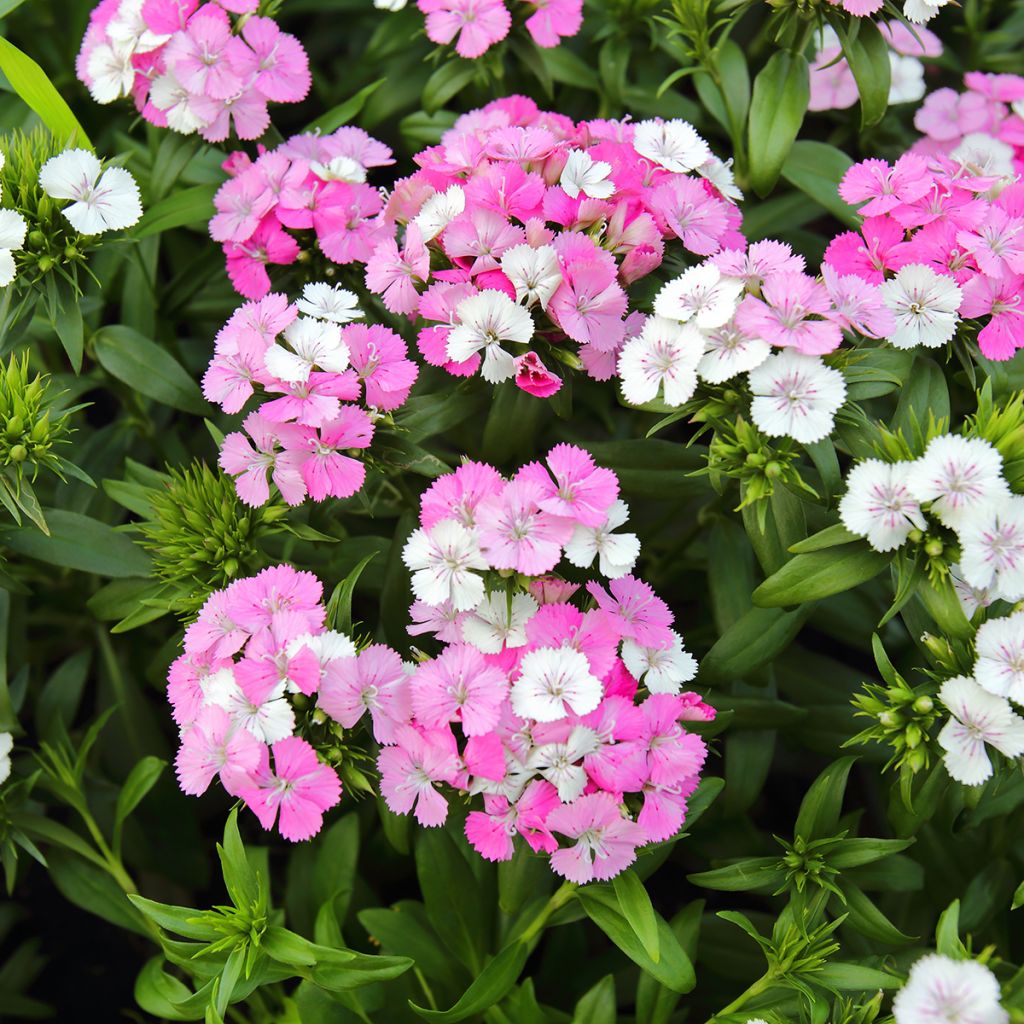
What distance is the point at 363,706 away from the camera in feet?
5.43

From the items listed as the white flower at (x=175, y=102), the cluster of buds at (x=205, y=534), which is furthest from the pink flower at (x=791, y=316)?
the white flower at (x=175, y=102)

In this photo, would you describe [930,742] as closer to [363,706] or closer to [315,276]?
[363,706]

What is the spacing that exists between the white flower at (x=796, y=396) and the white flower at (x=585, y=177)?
0.44 m

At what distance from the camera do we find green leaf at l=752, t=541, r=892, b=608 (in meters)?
1.69

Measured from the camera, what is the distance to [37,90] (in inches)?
84.8

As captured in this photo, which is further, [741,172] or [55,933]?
[55,933]

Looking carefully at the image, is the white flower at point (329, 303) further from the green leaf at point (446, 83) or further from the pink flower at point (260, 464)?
the green leaf at point (446, 83)

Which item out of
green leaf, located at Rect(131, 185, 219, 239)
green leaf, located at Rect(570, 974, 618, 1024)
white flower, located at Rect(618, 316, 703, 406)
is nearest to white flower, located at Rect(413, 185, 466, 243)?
white flower, located at Rect(618, 316, 703, 406)

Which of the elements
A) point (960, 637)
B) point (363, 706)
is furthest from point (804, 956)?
point (363, 706)

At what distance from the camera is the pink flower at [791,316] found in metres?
1.65

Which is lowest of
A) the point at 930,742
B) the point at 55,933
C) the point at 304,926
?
the point at 55,933

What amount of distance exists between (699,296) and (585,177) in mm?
326

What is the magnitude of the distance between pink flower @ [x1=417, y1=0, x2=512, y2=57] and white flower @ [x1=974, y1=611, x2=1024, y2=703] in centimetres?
151

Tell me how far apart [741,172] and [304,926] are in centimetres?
192
